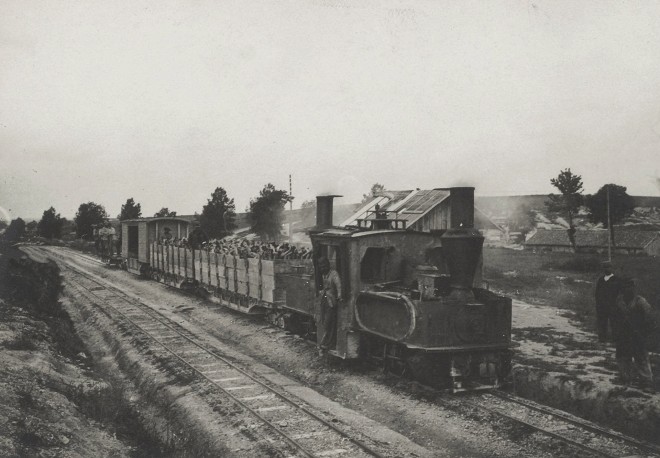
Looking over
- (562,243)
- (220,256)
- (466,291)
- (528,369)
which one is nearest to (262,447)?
(466,291)

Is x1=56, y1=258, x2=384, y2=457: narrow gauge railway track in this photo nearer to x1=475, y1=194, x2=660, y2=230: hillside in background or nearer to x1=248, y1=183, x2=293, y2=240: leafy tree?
x1=248, y1=183, x2=293, y2=240: leafy tree

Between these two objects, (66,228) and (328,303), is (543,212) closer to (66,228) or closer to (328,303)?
(66,228)

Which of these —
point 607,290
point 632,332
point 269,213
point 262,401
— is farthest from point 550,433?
point 269,213

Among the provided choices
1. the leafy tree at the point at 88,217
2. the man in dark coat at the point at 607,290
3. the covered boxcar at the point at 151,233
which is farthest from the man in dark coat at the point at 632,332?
the leafy tree at the point at 88,217

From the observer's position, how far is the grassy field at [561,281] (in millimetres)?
17094

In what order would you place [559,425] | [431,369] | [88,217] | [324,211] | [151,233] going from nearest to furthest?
[559,425]
[431,369]
[324,211]
[151,233]
[88,217]

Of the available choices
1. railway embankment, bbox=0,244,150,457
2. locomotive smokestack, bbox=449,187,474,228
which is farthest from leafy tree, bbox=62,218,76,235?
locomotive smokestack, bbox=449,187,474,228

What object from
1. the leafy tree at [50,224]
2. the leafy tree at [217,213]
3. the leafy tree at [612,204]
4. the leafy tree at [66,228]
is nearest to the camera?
the leafy tree at [217,213]

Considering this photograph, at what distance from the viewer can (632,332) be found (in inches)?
322

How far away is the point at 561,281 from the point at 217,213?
89.0 ft

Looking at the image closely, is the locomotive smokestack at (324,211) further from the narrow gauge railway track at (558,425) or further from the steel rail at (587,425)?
the steel rail at (587,425)

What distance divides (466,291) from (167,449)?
479 centimetres

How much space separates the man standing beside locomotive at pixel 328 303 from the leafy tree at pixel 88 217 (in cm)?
6485

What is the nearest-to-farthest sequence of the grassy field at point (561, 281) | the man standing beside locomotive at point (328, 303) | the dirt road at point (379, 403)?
the dirt road at point (379, 403)
the man standing beside locomotive at point (328, 303)
the grassy field at point (561, 281)
